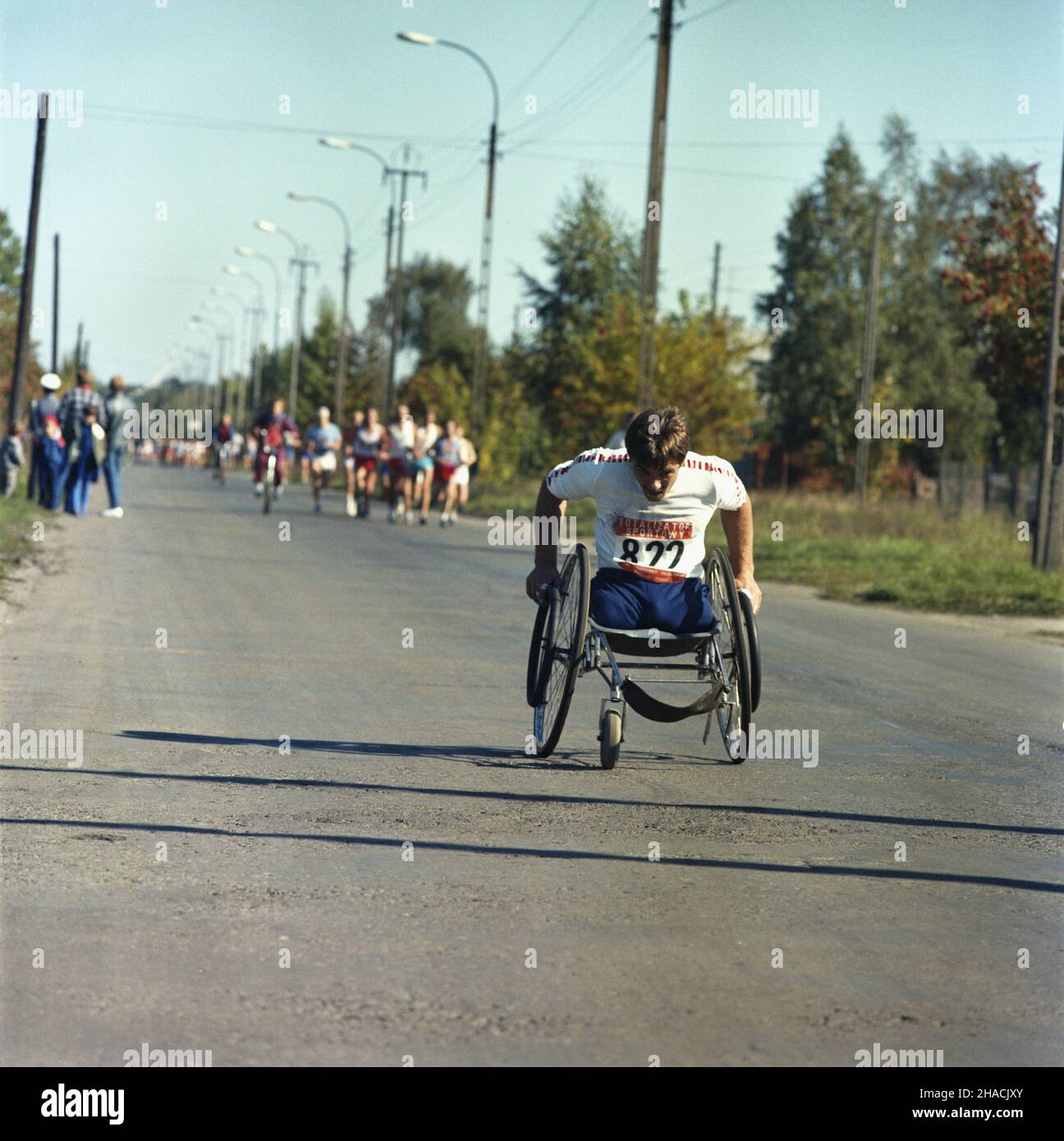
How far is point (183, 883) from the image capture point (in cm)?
564

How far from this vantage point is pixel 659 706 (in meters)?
7.94

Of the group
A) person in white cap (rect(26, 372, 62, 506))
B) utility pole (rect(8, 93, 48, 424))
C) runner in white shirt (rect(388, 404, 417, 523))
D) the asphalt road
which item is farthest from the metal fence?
the asphalt road

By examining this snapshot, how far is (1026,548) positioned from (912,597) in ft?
28.0

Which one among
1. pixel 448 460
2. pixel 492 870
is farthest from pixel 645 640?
pixel 448 460

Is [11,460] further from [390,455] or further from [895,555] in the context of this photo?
[895,555]

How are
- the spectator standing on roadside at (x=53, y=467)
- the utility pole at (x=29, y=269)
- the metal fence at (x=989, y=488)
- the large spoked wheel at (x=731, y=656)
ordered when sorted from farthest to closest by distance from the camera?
1. the metal fence at (x=989, y=488)
2. the utility pole at (x=29, y=269)
3. the spectator standing on roadside at (x=53, y=467)
4. the large spoked wheel at (x=731, y=656)

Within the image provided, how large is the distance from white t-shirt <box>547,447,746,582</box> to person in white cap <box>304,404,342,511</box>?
2248cm

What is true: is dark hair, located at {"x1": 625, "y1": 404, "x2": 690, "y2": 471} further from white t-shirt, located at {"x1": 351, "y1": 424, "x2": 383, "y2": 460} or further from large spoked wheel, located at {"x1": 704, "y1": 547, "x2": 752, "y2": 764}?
white t-shirt, located at {"x1": 351, "y1": 424, "x2": 383, "y2": 460}

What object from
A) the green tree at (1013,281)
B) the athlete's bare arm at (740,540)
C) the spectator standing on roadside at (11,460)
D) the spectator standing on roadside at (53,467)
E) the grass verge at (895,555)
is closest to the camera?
the athlete's bare arm at (740,540)

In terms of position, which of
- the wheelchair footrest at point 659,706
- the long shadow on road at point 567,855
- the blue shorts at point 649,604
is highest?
the blue shorts at point 649,604

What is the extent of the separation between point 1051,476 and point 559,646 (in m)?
15.1

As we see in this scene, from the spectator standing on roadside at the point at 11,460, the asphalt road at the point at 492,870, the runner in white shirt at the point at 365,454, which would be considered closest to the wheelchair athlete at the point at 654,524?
the asphalt road at the point at 492,870

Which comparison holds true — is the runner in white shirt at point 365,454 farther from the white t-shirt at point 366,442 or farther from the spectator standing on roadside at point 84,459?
the spectator standing on roadside at point 84,459

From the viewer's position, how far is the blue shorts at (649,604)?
26.7 ft
